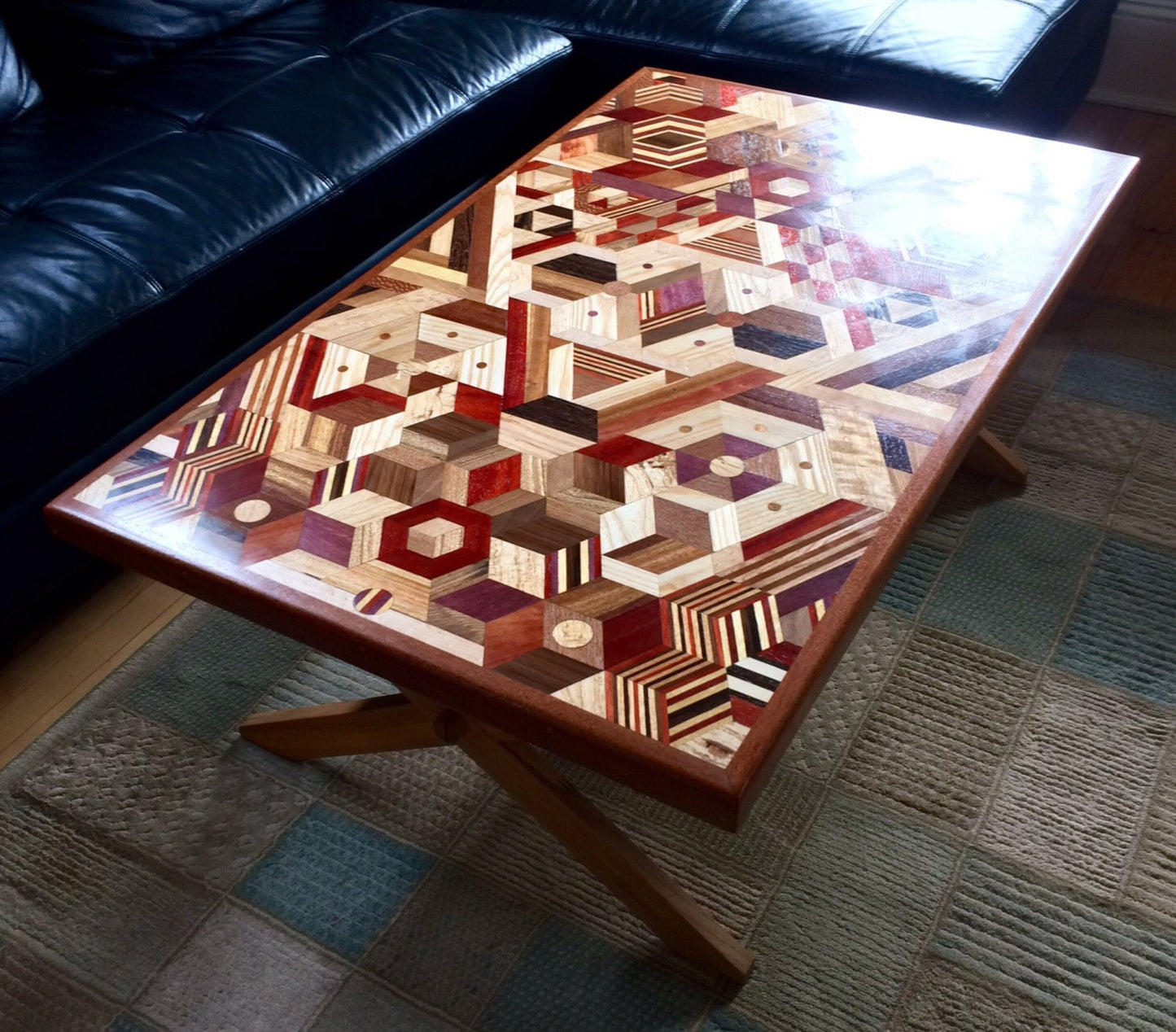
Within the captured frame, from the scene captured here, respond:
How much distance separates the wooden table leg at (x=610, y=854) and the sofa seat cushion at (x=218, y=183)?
25.1 inches

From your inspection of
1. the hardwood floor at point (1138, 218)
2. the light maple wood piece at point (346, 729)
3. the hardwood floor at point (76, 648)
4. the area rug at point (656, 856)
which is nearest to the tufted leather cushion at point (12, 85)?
the hardwood floor at point (76, 648)

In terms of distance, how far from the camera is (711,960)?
1021mm

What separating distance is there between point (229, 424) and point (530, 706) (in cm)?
44

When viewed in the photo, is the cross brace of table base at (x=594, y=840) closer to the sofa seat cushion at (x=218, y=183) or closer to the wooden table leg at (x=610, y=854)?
the wooden table leg at (x=610, y=854)

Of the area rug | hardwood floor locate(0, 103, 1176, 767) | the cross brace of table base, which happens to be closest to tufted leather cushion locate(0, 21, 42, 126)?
→ hardwood floor locate(0, 103, 1176, 767)

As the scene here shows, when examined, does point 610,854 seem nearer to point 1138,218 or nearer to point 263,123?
point 263,123

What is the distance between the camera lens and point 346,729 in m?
1.15

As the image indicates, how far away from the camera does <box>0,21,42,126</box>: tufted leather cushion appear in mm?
1670

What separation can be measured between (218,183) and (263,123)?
0.17 meters

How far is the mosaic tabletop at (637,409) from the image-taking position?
2.68 ft

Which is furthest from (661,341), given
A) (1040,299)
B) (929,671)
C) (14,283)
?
(14,283)

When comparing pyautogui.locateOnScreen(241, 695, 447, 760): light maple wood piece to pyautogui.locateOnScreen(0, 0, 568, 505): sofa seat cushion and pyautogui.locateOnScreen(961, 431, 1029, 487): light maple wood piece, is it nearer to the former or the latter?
pyautogui.locateOnScreen(0, 0, 568, 505): sofa seat cushion

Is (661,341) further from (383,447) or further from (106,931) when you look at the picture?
(106,931)

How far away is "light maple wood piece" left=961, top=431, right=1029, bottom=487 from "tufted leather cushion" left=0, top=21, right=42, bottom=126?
1460 millimetres
